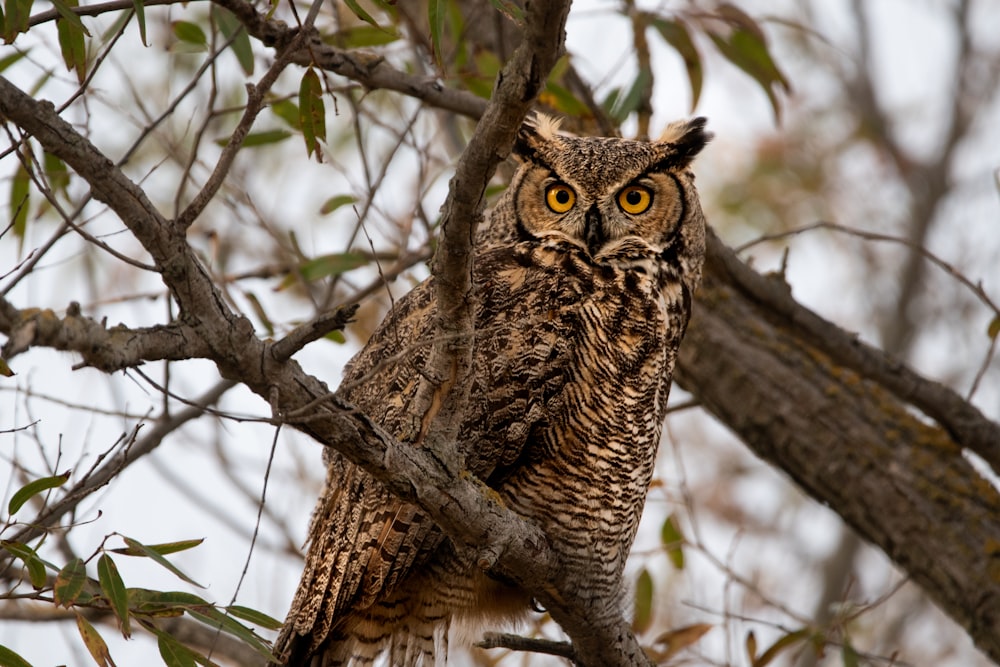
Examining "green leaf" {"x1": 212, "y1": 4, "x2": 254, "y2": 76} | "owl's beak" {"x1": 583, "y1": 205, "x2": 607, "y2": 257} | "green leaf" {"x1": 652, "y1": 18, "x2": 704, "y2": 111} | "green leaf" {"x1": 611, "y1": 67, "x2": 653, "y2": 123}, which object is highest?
"green leaf" {"x1": 652, "y1": 18, "x2": 704, "y2": 111}

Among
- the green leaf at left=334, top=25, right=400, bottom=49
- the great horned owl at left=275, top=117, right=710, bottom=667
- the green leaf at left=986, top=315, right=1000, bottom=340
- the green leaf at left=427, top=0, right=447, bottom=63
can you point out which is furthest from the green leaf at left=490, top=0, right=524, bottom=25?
the green leaf at left=986, top=315, right=1000, bottom=340

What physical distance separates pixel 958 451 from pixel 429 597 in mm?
1839

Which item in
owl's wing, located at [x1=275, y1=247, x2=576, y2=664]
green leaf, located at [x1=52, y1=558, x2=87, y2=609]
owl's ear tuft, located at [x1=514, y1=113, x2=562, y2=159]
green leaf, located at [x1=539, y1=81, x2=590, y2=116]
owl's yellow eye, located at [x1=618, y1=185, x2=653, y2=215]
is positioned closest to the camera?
green leaf, located at [x1=52, y1=558, x2=87, y2=609]

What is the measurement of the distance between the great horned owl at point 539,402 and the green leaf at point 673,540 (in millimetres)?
897

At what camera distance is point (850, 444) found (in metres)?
3.38

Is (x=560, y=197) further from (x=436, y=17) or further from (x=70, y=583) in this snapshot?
(x=70, y=583)

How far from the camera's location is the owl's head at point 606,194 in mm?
2629

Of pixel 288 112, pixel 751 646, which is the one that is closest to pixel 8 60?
pixel 288 112

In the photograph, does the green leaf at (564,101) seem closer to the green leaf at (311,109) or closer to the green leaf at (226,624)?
the green leaf at (311,109)

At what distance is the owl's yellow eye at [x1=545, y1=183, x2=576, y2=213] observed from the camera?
2.67m

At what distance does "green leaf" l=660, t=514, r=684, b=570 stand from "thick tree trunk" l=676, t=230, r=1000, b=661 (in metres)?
0.37

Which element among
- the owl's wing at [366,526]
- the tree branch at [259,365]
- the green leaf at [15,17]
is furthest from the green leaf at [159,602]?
the green leaf at [15,17]

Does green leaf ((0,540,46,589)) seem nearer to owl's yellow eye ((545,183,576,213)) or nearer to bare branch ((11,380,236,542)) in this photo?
bare branch ((11,380,236,542))

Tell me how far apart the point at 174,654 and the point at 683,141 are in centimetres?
177
